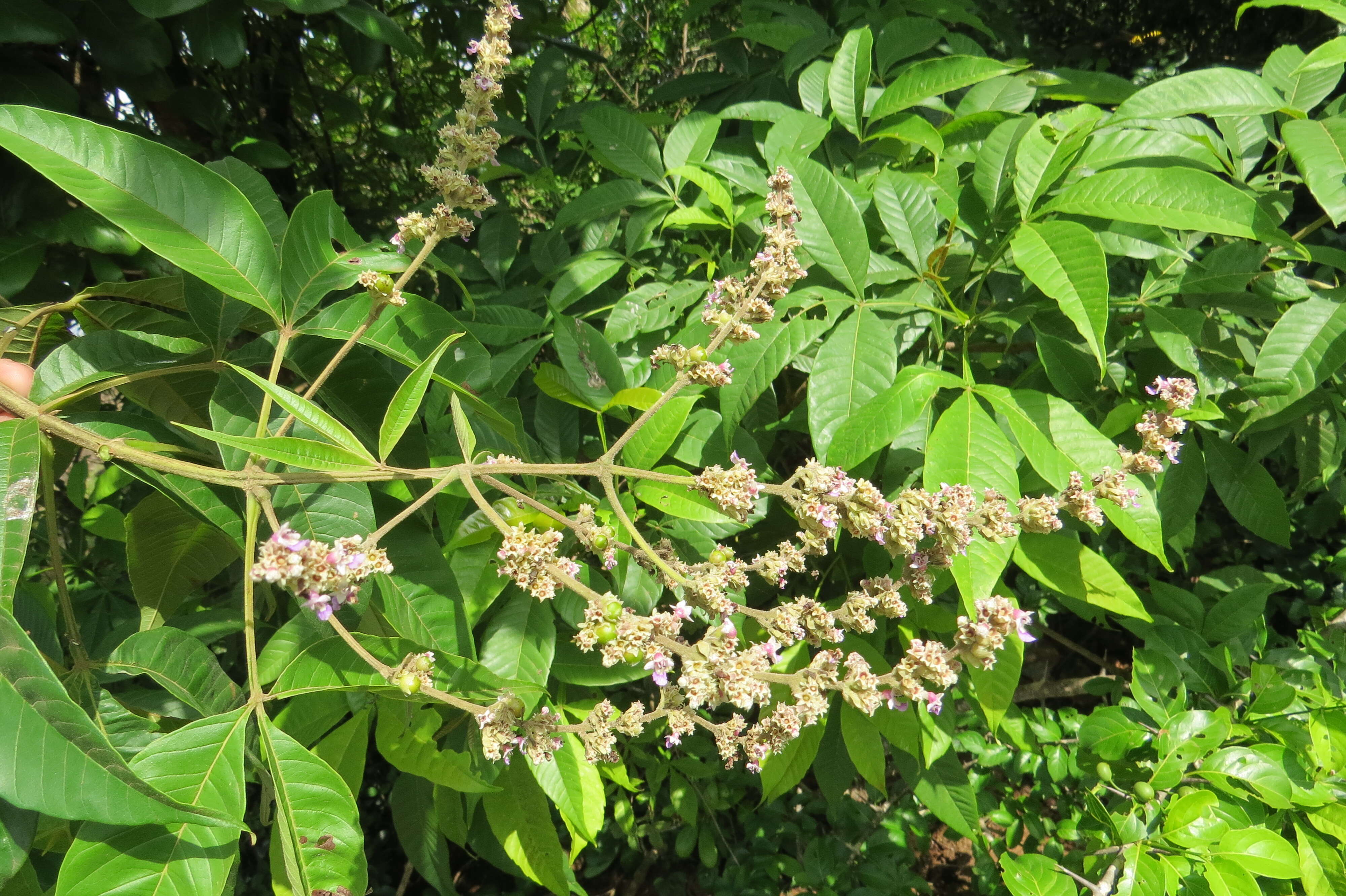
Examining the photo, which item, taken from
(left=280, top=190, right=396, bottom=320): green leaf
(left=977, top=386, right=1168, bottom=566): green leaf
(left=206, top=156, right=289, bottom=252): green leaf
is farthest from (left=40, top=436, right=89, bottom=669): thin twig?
(left=977, top=386, right=1168, bottom=566): green leaf

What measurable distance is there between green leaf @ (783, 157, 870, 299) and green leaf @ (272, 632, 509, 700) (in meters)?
0.80

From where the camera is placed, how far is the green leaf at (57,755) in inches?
28.2

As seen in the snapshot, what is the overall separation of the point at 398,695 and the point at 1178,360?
51.0 inches

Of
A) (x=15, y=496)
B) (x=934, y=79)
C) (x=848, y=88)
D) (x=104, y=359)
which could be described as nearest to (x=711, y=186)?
(x=848, y=88)

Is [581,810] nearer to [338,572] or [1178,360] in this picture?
[338,572]

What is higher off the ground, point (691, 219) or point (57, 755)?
point (691, 219)

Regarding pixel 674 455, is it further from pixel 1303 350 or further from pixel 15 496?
pixel 1303 350

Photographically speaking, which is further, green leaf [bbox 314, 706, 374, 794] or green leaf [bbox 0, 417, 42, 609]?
green leaf [bbox 314, 706, 374, 794]

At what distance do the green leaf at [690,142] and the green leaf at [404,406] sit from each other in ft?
3.01

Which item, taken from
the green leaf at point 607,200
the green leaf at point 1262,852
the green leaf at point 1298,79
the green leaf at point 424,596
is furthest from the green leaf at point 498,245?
the green leaf at point 1262,852

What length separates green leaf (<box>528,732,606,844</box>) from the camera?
4.07ft

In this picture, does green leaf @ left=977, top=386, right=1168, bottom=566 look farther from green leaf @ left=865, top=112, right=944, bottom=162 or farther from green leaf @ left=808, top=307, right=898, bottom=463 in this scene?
green leaf @ left=865, top=112, right=944, bottom=162

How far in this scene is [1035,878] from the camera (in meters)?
1.32

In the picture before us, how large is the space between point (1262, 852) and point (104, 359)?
191cm
